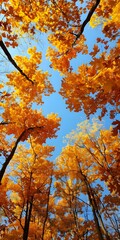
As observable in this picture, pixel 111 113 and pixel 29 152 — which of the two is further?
pixel 29 152

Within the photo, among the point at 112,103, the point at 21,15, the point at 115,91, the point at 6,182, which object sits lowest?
the point at 115,91

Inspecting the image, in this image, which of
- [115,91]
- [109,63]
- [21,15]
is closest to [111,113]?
[115,91]

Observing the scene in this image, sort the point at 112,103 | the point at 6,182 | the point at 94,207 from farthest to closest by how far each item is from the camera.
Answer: the point at 6,182 < the point at 94,207 < the point at 112,103

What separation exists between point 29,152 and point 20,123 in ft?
15.5

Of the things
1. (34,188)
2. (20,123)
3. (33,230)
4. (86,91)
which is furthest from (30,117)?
(33,230)

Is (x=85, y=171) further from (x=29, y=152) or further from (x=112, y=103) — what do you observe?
(x=112, y=103)

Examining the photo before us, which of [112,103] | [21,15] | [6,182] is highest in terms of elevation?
[21,15]

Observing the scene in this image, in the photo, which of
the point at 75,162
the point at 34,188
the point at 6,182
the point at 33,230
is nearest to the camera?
the point at 34,188

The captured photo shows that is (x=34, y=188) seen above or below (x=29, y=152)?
below

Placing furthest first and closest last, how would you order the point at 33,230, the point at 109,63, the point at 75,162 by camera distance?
1. the point at 33,230
2. the point at 75,162
3. the point at 109,63

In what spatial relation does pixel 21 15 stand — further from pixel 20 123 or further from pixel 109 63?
pixel 20 123

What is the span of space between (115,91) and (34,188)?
8.70 m

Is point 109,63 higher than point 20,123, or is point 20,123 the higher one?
point 20,123

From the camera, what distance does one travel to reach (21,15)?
5.74 metres
